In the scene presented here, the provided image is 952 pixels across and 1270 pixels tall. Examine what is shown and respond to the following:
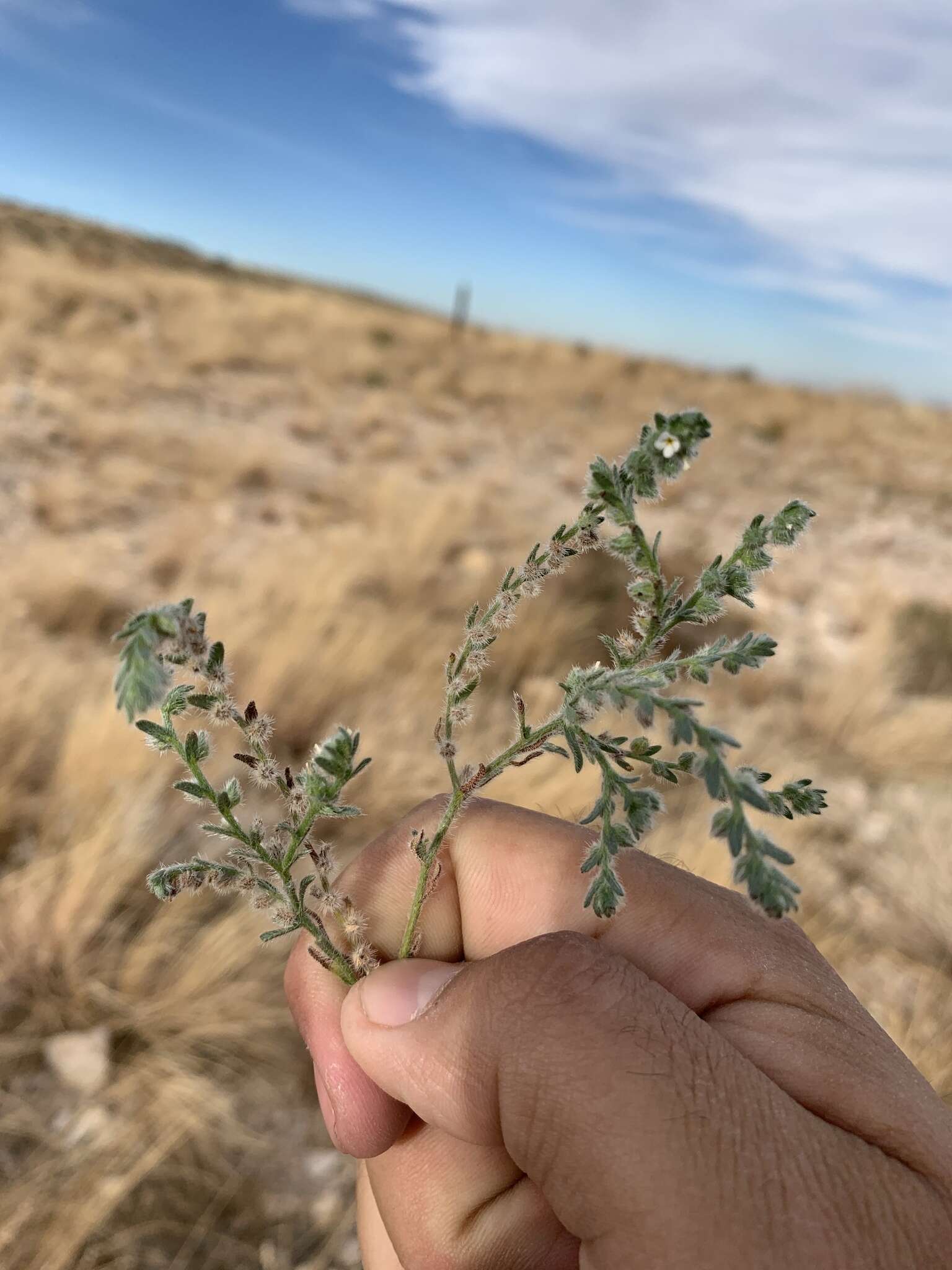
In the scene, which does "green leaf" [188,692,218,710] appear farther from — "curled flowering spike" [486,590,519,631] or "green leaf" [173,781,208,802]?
"curled flowering spike" [486,590,519,631]

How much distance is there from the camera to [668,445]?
952 mm

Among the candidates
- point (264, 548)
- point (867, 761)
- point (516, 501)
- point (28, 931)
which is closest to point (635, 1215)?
point (28, 931)

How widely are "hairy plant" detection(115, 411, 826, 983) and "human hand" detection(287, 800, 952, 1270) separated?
25 cm

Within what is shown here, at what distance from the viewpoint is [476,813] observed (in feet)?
5.98

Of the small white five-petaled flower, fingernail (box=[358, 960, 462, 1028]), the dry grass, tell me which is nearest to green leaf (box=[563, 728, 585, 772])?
the small white five-petaled flower

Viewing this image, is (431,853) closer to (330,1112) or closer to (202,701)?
(202,701)

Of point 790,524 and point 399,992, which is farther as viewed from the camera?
point 399,992

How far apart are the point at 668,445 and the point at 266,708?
3744mm

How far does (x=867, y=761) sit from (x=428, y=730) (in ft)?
9.79

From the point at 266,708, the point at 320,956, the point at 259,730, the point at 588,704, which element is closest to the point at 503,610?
the point at 588,704

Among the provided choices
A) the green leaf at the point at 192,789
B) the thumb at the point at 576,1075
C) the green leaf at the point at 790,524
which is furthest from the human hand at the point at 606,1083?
the green leaf at the point at 790,524

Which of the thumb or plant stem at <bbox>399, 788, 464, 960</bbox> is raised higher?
plant stem at <bbox>399, 788, 464, 960</bbox>

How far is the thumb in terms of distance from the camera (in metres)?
1.05

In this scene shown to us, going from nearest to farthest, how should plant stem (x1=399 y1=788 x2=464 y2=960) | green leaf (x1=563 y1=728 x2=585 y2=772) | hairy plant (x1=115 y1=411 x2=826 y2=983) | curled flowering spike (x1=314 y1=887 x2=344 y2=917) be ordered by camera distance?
hairy plant (x1=115 y1=411 x2=826 y2=983) → green leaf (x1=563 y1=728 x2=585 y2=772) → plant stem (x1=399 y1=788 x2=464 y2=960) → curled flowering spike (x1=314 y1=887 x2=344 y2=917)
